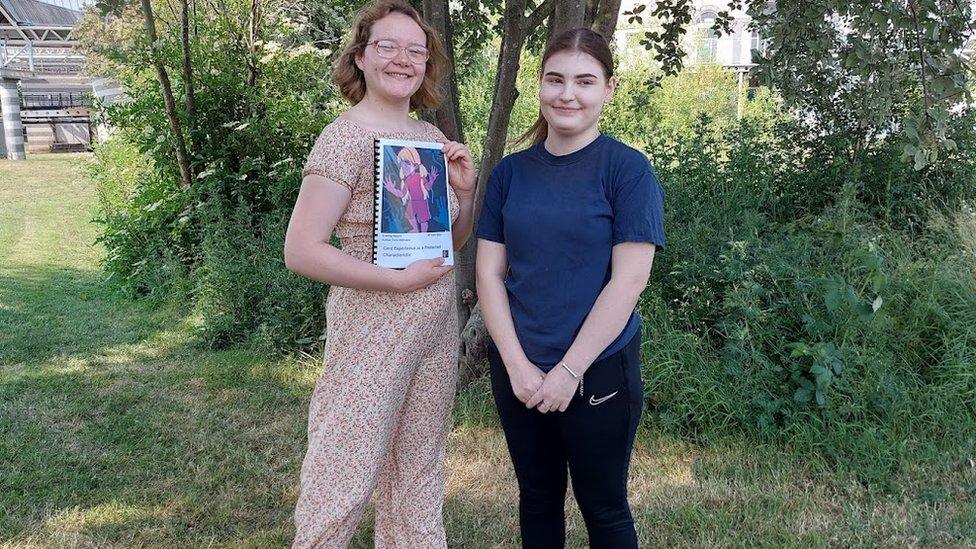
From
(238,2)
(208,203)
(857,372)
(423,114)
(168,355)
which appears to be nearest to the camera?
(857,372)

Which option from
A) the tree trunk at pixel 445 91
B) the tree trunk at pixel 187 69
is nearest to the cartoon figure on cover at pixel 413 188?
the tree trunk at pixel 445 91

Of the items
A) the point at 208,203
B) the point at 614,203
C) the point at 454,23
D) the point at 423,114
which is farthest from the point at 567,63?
the point at 208,203

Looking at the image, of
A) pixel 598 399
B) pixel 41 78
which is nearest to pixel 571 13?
pixel 598 399

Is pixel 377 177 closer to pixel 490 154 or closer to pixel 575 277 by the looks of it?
pixel 575 277

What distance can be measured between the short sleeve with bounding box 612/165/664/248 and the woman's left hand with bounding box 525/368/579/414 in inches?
14.7

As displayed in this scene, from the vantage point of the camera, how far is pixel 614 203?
6.63 feet

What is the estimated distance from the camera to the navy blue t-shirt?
6.59ft

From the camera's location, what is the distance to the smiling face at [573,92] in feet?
6.68

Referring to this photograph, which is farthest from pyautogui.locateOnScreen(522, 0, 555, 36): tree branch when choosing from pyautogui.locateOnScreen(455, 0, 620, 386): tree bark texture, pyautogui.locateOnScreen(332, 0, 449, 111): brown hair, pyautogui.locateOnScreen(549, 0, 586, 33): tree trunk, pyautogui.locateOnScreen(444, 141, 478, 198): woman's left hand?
pyautogui.locateOnScreen(444, 141, 478, 198): woman's left hand

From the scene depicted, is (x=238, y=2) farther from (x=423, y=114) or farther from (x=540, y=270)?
(x=540, y=270)

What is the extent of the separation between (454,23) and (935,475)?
471 centimetres

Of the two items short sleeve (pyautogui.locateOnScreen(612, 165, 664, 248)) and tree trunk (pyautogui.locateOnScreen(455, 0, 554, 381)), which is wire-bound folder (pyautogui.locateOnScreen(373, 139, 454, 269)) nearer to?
short sleeve (pyautogui.locateOnScreen(612, 165, 664, 248))

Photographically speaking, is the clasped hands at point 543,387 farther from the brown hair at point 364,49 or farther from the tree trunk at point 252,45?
the tree trunk at point 252,45

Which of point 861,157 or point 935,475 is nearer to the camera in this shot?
point 935,475
